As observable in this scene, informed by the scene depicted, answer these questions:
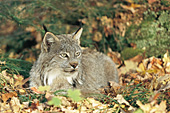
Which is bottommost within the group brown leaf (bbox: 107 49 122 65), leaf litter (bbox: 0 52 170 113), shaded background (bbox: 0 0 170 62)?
leaf litter (bbox: 0 52 170 113)

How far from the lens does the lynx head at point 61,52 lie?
3973 mm

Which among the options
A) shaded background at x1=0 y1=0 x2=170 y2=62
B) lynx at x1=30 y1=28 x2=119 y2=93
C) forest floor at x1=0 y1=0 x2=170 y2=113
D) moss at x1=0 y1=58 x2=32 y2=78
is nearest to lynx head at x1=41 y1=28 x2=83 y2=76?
lynx at x1=30 y1=28 x2=119 y2=93

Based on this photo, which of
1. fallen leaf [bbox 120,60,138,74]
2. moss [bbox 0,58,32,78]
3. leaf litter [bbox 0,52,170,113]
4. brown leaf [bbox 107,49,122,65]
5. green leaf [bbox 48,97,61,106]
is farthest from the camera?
brown leaf [bbox 107,49,122,65]

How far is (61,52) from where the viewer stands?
3.99 metres

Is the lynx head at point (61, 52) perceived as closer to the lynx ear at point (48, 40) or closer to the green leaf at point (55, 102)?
the lynx ear at point (48, 40)

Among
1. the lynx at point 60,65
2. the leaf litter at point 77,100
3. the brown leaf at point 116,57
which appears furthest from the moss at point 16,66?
the brown leaf at point 116,57

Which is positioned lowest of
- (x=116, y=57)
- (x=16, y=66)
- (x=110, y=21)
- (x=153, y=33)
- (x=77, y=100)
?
(x=77, y=100)

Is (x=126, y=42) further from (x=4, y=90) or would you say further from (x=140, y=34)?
(x=4, y=90)

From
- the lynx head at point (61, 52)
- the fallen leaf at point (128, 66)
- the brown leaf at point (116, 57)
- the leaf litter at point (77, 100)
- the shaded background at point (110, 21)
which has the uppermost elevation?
the shaded background at point (110, 21)

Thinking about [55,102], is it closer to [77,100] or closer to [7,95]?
[77,100]

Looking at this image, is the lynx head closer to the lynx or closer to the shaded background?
the lynx

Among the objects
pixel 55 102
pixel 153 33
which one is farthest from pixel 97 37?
pixel 55 102

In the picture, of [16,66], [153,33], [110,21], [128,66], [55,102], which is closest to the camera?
[55,102]

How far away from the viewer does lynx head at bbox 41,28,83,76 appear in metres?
3.97
